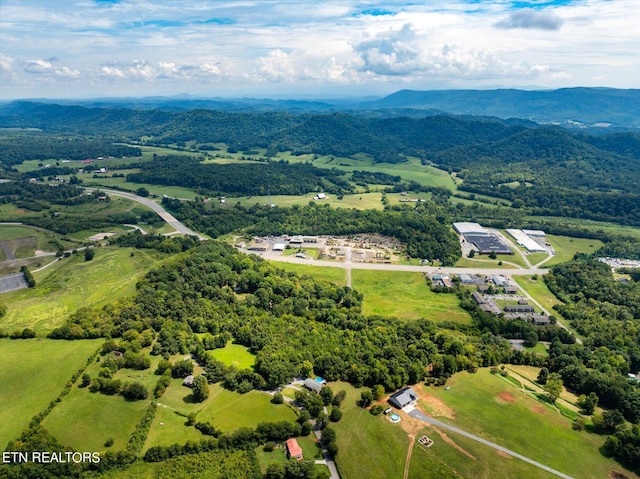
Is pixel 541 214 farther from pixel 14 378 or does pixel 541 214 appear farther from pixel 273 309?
pixel 14 378

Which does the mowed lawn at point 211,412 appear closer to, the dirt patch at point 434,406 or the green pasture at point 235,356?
the green pasture at point 235,356

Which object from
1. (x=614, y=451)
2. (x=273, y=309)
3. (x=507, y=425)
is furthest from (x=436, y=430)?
(x=273, y=309)

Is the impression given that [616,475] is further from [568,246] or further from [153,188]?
[153,188]

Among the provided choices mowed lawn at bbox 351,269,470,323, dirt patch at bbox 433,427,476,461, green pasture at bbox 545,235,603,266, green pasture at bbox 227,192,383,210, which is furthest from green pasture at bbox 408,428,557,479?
green pasture at bbox 227,192,383,210

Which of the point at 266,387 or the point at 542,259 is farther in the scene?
the point at 542,259

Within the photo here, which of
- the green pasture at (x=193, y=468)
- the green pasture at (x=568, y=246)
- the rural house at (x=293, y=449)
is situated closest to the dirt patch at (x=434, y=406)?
the rural house at (x=293, y=449)

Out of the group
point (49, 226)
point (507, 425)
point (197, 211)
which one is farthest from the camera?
point (197, 211)
